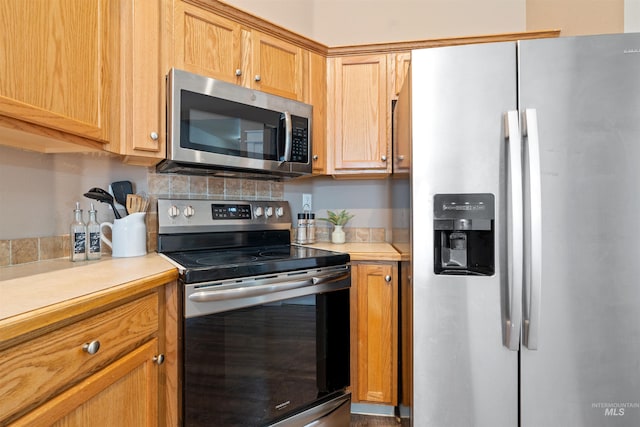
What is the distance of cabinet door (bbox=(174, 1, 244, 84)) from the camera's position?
143 cm

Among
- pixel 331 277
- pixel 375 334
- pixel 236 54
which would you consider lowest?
pixel 375 334

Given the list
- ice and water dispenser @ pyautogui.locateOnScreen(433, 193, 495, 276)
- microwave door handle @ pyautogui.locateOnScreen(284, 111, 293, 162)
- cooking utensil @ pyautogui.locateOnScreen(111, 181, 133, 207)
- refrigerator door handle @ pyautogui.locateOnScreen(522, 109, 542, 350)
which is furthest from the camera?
microwave door handle @ pyautogui.locateOnScreen(284, 111, 293, 162)

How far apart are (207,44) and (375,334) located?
66.5 inches

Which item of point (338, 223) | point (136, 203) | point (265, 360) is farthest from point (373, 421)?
point (136, 203)

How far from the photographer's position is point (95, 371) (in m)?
0.81

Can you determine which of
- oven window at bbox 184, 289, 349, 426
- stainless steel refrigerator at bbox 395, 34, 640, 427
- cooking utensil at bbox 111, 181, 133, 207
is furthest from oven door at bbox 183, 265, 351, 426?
cooking utensil at bbox 111, 181, 133, 207

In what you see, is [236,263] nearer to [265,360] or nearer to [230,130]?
[265,360]

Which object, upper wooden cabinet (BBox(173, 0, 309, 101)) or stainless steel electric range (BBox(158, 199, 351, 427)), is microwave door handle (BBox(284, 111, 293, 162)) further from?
stainless steel electric range (BBox(158, 199, 351, 427))

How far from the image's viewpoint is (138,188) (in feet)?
5.26

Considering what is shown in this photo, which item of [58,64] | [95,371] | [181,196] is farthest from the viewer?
[181,196]

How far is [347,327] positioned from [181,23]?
1639 millimetres

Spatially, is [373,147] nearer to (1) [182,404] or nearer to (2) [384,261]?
(2) [384,261]

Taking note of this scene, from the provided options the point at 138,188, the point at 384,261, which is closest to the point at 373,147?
the point at 384,261

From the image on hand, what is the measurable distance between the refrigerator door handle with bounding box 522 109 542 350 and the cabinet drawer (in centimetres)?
129
